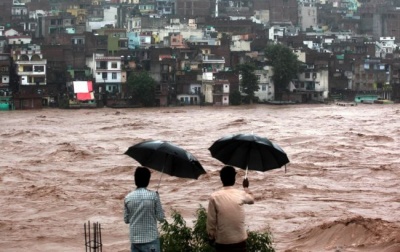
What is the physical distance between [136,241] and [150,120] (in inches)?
1001

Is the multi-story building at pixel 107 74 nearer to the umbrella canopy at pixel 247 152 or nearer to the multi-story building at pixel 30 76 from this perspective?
the multi-story building at pixel 30 76

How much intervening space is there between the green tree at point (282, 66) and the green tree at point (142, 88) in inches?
239

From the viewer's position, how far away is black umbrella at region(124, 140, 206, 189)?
5977mm

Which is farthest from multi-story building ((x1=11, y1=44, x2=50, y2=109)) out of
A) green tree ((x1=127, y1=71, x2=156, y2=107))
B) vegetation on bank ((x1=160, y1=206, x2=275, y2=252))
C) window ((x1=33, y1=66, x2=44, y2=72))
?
vegetation on bank ((x1=160, y1=206, x2=275, y2=252))

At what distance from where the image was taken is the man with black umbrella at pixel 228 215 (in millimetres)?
5258

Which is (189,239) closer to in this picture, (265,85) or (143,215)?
(143,215)

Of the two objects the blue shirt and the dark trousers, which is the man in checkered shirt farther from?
the dark trousers

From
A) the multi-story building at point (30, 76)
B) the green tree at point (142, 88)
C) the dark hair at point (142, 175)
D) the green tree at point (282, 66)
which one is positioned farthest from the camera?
the green tree at point (282, 66)

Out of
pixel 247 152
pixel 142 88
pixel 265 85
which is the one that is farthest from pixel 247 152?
pixel 265 85

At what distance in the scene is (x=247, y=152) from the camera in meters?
6.09

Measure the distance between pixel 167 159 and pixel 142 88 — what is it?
30.7 meters

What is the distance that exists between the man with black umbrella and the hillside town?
103 feet

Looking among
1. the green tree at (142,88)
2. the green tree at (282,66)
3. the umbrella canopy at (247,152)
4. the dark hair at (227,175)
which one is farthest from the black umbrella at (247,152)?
the green tree at (282,66)

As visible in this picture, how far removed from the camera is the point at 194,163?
602 cm
